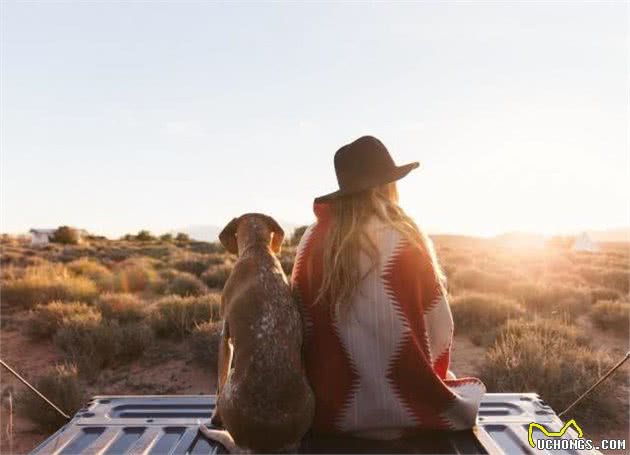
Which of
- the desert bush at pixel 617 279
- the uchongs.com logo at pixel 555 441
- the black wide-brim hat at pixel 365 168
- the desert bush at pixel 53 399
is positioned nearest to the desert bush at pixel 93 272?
the desert bush at pixel 53 399

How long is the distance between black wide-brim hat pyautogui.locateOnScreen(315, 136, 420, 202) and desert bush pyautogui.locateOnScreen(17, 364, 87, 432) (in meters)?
4.90

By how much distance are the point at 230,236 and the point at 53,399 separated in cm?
436

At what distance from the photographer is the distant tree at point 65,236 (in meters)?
40.4

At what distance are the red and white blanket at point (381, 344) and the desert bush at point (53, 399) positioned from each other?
4.38 m

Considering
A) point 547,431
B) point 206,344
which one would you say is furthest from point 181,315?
point 547,431

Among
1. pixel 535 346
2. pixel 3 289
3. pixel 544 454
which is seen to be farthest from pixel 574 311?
pixel 3 289

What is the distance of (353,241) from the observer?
325 cm

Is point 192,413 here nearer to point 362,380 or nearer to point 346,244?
point 362,380

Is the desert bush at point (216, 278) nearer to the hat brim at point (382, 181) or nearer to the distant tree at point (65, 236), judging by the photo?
the hat brim at point (382, 181)

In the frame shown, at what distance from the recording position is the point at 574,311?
12062 mm

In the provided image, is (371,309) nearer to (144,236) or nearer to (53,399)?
(53,399)

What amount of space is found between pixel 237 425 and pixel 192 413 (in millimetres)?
1407

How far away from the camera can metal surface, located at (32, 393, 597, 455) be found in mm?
3463

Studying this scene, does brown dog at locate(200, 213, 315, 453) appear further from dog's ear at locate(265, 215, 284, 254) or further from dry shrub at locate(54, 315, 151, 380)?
dry shrub at locate(54, 315, 151, 380)
